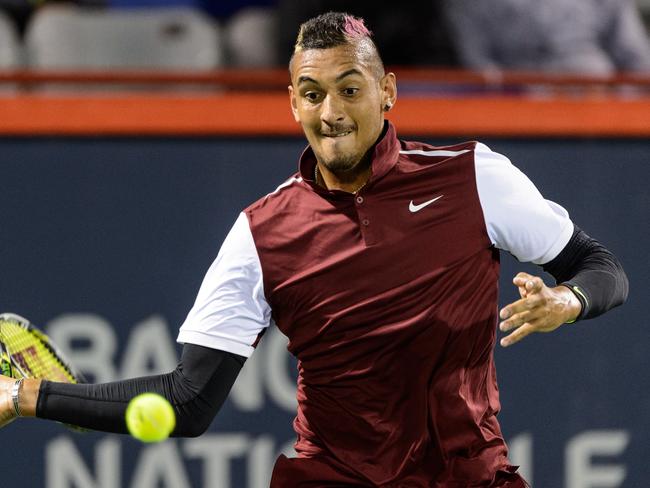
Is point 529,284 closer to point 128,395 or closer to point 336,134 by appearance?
point 336,134

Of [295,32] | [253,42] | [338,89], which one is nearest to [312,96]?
[338,89]

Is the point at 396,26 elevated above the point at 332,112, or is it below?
above

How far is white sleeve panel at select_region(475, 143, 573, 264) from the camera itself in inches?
110

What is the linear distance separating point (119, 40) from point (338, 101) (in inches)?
84.5

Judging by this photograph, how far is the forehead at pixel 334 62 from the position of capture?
9.04 ft

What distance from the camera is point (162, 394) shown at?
110 inches

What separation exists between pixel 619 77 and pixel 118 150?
1.83 metres

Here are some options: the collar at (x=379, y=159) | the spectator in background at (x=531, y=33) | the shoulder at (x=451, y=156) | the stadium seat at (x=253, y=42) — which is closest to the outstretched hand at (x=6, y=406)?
the collar at (x=379, y=159)

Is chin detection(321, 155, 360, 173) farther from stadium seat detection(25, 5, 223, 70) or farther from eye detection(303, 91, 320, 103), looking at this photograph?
stadium seat detection(25, 5, 223, 70)

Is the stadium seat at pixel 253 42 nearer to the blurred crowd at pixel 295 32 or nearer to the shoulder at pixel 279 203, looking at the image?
the blurred crowd at pixel 295 32

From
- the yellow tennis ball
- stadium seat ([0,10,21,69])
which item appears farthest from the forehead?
stadium seat ([0,10,21,69])

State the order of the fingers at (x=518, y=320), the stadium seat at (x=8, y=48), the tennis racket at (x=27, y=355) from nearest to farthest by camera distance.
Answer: the fingers at (x=518, y=320) < the tennis racket at (x=27, y=355) < the stadium seat at (x=8, y=48)

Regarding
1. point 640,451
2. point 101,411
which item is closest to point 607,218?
point 640,451

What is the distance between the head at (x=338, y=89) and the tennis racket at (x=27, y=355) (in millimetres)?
992
